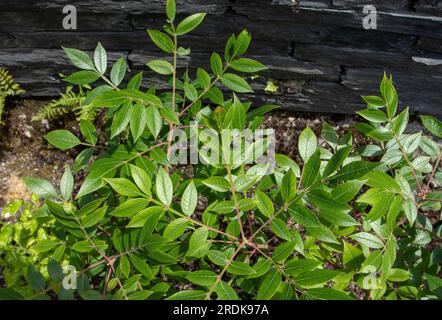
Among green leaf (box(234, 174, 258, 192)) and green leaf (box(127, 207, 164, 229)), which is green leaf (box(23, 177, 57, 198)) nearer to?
green leaf (box(127, 207, 164, 229))

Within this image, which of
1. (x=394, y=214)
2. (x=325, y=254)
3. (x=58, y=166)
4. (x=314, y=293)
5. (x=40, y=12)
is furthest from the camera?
(x=58, y=166)

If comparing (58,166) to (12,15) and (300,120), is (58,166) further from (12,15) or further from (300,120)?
(300,120)

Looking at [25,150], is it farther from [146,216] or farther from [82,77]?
[146,216]

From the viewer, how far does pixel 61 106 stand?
2.71 meters

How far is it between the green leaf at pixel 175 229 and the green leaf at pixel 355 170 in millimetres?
427

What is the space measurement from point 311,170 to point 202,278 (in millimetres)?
411

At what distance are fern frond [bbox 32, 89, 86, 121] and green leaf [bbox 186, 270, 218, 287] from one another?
65.1 inches

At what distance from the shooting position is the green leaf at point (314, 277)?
113 centimetres

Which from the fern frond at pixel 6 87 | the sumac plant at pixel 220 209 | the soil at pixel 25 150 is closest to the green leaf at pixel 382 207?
the sumac plant at pixel 220 209

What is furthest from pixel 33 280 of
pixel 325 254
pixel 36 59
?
pixel 36 59

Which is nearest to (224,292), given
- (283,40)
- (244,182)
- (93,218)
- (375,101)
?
(244,182)

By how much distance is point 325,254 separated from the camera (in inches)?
61.0

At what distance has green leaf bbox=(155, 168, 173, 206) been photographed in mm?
1183
